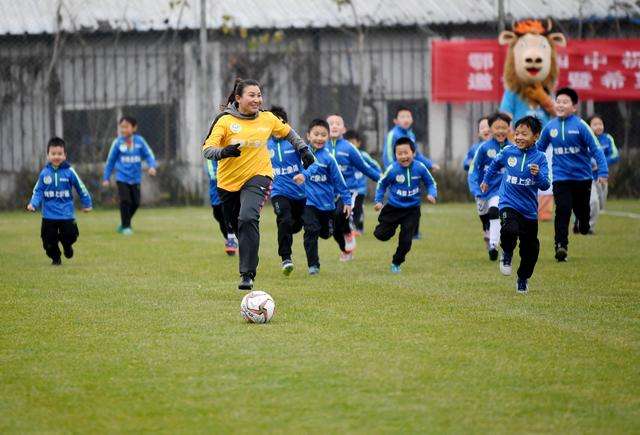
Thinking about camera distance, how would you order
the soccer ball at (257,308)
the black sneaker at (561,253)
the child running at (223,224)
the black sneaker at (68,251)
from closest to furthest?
1. the soccer ball at (257,308)
2. the black sneaker at (561,253)
3. the black sneaker at (68,251)
4. the child running at (223,224)

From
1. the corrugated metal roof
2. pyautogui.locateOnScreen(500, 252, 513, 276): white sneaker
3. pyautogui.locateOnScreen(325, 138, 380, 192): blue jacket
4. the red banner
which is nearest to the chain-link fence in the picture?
the corrugated metal roof

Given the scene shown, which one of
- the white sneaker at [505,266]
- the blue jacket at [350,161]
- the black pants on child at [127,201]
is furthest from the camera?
the black pants on child at [127,201]

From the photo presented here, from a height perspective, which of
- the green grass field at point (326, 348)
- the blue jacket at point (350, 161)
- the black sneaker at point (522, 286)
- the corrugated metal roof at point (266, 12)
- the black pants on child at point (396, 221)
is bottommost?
the green grass field at point (326, 348)

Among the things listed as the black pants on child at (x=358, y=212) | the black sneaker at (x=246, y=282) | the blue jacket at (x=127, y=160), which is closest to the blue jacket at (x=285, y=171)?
the black sneaker at (x=246, y=282)

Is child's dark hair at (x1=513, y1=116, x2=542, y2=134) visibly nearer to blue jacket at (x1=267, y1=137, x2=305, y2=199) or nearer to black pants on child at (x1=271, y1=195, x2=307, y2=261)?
blue jacket at (x1=267, y1=137, x2=305, y2=199)

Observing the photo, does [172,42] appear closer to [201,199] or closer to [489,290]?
[201,199]

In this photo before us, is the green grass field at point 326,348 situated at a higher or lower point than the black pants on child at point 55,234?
lower

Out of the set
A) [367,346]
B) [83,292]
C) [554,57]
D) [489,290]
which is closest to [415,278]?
[489,290]

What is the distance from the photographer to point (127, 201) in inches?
754

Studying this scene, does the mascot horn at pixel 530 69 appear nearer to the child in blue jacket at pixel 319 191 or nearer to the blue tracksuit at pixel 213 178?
the blue tracksuit at pixel 213 178

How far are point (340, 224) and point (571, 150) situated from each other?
2.82 m

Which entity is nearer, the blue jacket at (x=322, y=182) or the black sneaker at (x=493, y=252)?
the blue jacket at (x=322, y=182)

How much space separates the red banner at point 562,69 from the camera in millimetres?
24578

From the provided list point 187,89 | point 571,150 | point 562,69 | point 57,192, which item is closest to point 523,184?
point 571,150
